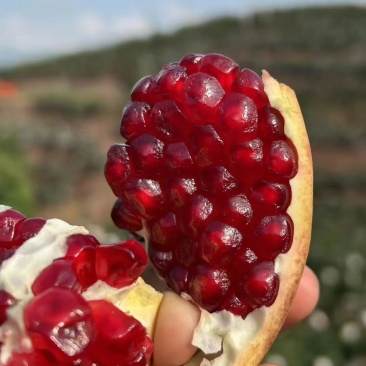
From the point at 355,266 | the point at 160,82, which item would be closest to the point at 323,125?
the point at 355,266

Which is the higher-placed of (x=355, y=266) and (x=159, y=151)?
(x=159, y=151)

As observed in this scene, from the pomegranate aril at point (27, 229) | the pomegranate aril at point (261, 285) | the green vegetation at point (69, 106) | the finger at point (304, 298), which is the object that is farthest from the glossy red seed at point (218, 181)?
the green vegetation at point (69, 106)

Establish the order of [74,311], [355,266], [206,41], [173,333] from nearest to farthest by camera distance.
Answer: [74,311] → [173,333] → [355,266] → [206,41]

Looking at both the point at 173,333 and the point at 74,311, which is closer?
the point at 74,311

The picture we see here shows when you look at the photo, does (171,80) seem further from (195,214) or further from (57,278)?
(57,278)

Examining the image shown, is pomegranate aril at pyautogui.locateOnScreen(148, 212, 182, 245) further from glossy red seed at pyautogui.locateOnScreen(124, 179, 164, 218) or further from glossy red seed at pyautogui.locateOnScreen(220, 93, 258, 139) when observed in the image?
glossy red seed at pyautogui.locateOnScreen(220, 93, 258, 139)

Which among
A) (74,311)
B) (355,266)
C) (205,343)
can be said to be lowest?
(355,266)

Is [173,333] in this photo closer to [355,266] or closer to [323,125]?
[355,266]
